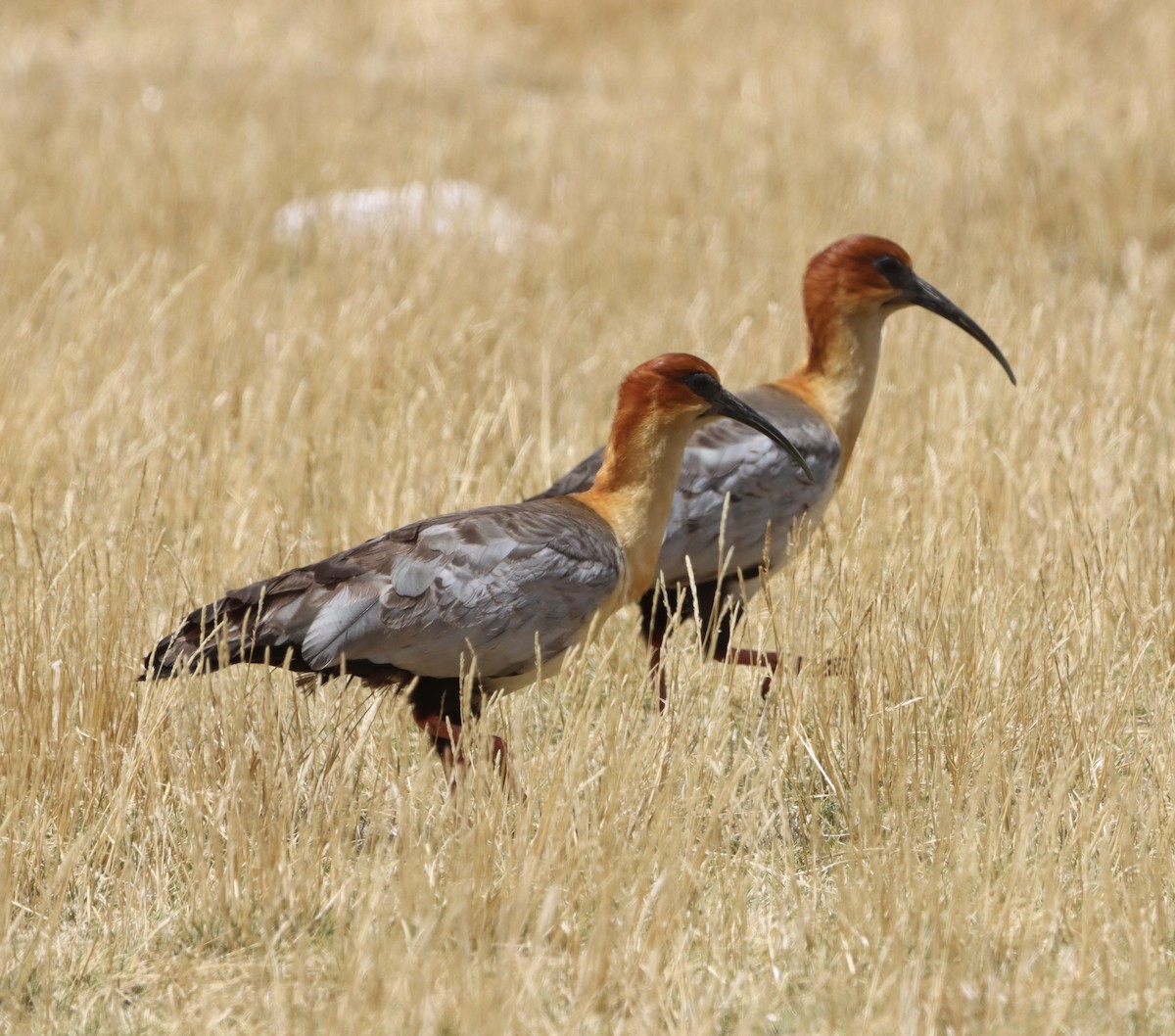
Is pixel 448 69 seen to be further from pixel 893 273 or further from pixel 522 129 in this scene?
pixel 893 273

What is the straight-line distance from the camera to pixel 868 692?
12.9ft

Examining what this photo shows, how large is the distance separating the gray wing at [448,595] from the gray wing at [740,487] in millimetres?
921

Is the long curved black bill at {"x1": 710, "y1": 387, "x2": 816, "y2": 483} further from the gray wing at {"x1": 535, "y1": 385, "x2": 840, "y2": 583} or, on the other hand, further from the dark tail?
the dark tail

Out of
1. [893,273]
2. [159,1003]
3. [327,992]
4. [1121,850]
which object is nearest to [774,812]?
[1121,850]

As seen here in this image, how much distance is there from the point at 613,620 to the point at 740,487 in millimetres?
576

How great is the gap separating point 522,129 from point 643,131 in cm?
103

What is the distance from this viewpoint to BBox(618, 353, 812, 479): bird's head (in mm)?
4281

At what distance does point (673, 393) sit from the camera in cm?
431

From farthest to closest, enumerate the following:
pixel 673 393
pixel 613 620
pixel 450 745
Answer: pixel 613 620, pixel 673 393, pixel 450 745

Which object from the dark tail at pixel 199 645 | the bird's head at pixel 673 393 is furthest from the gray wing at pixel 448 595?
the bird's head at pixel 673 393

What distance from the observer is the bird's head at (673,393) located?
428cm

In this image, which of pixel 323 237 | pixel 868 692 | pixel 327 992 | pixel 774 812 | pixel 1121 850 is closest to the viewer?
pixel 327 992

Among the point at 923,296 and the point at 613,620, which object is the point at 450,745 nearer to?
the point at 613,620

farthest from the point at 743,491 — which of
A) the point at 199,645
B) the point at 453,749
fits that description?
the point at 199,645
